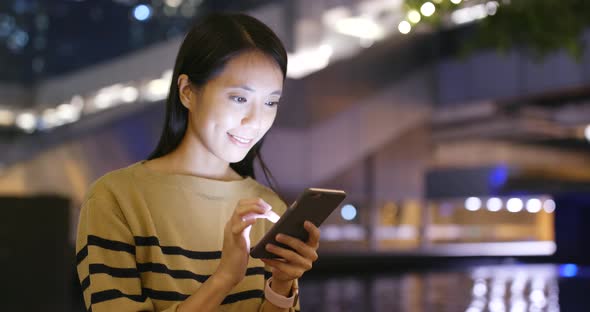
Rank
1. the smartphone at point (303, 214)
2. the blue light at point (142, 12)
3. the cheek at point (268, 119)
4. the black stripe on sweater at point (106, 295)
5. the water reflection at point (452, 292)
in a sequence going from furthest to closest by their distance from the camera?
the blue light at point (142, 12)
the water reflection at point (452, 292)
the cheek at point (268, 119)
the black stripe on sweater at point (106, 295)
the smartphone at point (303, 214)

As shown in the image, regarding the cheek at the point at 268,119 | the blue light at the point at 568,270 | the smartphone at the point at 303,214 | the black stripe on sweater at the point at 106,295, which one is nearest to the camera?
the smartphone at the point at 303,214

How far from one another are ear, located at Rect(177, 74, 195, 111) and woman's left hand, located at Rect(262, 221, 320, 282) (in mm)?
382

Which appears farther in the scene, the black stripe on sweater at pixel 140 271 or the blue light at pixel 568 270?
the blue light at pixel 568 270

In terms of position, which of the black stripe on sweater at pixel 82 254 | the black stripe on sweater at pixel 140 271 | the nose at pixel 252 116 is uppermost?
the nose at pixel 252 116

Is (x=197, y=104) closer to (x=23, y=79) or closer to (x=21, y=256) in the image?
(x=21, y=256)

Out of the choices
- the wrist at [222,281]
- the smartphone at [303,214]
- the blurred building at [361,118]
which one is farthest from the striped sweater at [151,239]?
the blurred building at [361,118]

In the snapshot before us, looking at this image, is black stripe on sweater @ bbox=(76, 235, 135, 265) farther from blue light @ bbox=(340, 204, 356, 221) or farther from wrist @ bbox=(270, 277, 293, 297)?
blue light @ bbox=(340, 204, 356, 221)

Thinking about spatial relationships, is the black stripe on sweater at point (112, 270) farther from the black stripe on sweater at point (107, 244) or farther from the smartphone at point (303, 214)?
the smartphone at point (303, 214)

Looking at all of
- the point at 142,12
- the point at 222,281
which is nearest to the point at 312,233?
the point at 222,281

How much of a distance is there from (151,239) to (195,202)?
13 cm

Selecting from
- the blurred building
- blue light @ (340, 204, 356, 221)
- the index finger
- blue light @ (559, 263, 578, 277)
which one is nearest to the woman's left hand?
the index finger

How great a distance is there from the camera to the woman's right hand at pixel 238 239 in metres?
1.41

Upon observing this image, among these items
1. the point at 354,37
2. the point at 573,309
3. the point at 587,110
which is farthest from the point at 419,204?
the point at 573,309

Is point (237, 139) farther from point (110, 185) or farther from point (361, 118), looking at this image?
point (361, 118)
